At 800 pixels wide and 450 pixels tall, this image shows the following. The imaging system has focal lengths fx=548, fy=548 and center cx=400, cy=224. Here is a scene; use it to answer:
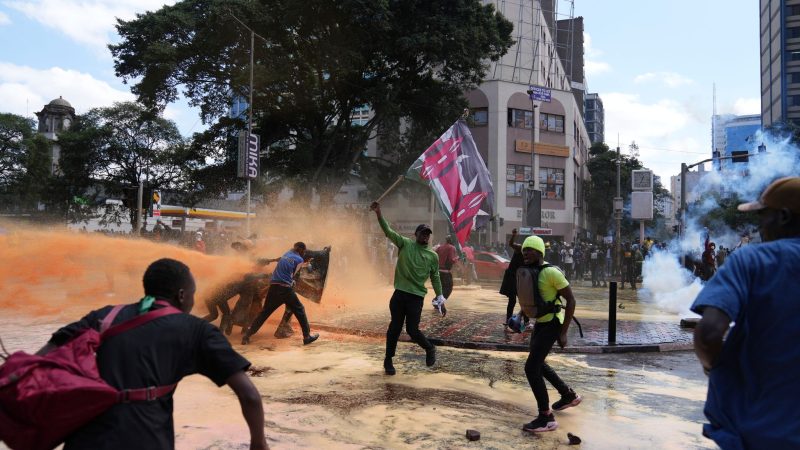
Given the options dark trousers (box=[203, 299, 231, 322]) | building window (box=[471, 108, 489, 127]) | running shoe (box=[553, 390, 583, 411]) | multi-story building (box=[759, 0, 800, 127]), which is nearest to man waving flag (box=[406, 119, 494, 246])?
dark trousers (box=[203, 299, 231, 322])

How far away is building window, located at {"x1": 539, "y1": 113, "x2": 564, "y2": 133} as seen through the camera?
41.0 metres

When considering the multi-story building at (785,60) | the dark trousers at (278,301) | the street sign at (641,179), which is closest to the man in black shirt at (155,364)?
the dark trousers at (278,301)

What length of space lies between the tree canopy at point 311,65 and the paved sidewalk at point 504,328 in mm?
14841

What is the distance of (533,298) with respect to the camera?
512cm

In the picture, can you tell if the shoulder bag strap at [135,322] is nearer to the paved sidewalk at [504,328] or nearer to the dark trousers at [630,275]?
the paved sidewalk at [504,328]

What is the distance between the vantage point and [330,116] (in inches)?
1169

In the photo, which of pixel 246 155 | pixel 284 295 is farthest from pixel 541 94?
pixel 284 295

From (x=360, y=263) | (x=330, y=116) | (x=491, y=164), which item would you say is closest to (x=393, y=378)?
(x=360, y=263)

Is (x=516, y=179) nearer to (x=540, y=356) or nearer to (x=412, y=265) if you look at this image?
(x=412, y=265)

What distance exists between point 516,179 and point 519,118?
4.53 meters

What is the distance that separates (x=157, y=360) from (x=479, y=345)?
7355mm

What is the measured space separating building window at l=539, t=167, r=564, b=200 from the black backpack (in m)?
36.8

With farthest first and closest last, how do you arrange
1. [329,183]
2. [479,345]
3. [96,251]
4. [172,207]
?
[172,207] < [329,183] < [96,251] < [479,345]

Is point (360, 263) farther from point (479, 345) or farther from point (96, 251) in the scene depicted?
point (479, 345)
